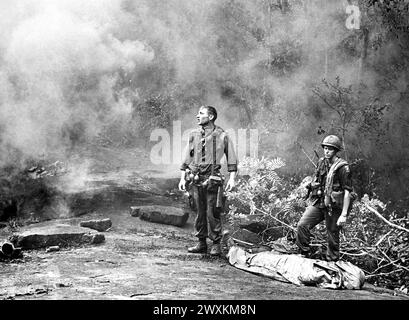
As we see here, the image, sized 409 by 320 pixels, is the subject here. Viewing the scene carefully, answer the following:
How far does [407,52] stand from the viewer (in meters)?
9.72

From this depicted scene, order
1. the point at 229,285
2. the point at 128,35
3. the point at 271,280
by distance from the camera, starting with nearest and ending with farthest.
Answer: the point at 229,285 → the point at 271,280 → the point at 128,35

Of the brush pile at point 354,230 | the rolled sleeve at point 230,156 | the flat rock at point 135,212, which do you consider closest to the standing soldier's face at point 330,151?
the rolled sleeve at point 230,156

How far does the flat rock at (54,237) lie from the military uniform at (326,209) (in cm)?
285

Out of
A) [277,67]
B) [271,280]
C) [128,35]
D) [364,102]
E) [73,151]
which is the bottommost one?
[271,280]

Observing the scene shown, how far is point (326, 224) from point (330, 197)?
0.38 m

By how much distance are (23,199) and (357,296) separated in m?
6.21

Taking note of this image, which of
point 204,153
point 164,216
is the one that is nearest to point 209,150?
point 204,153

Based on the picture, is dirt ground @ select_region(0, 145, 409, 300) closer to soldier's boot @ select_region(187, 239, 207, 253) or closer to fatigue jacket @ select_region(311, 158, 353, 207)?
soldier's boot @ select_region(187, 239, 207, 253)

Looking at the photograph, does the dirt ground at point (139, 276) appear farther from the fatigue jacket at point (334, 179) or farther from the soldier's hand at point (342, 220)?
the fatigue jacket at point (334, 179)

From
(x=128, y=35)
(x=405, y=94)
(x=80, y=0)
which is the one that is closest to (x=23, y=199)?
(x=80, y=0)

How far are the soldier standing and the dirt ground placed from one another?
1.55 ft
